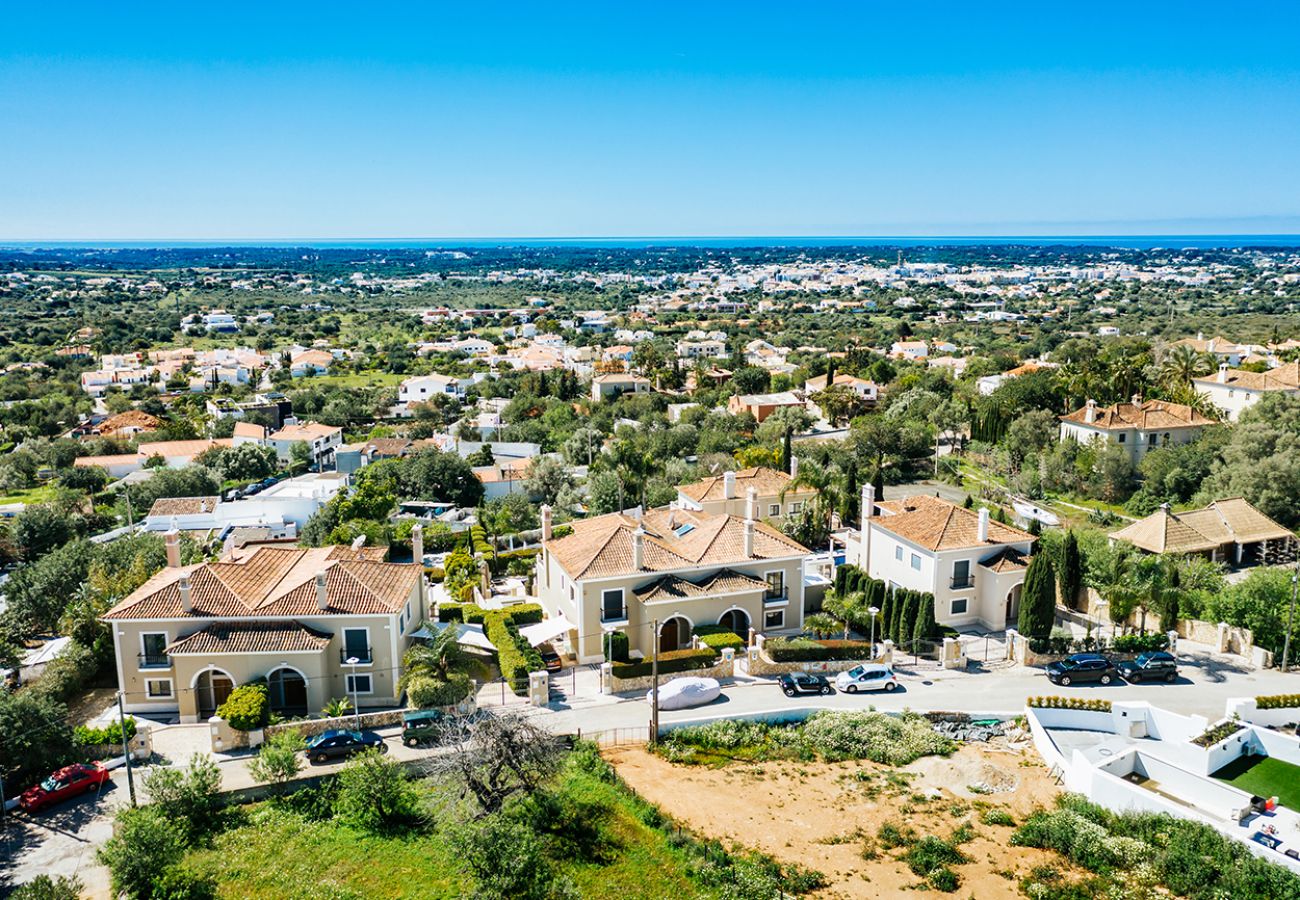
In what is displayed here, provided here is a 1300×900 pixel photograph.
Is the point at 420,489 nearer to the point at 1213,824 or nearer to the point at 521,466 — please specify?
the point at 521,466

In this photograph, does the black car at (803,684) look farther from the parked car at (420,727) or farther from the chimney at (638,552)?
the parked car at (420,727)

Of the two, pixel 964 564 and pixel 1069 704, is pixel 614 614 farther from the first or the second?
pixel 1069 704

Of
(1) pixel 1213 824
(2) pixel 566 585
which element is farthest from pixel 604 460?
(1) pixel 1213 824

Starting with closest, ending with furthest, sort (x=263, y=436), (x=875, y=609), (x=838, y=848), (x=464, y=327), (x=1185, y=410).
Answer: (x=838, y=848) < (x=875, y=609) < (x=1185, y=410) < (x=263, y=436) < (x=464, y=327)

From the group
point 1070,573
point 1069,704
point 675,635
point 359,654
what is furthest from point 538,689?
point 1070,573

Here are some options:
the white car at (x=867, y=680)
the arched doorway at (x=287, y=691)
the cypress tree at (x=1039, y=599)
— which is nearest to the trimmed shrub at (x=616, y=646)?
the white car at (x=867, y=680)

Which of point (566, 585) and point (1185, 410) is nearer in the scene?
point (566, 585)

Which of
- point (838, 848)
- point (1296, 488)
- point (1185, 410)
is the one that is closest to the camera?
point (838, 848)
